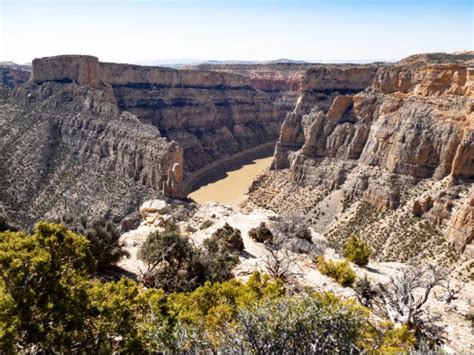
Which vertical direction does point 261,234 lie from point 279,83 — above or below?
below

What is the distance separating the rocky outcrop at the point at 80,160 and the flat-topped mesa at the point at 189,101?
12.8m

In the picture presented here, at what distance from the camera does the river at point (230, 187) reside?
80.2m

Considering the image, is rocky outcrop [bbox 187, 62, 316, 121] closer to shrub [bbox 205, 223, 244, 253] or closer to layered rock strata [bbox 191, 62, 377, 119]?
layered rock strata [bbox 191, 62, 377, 119]

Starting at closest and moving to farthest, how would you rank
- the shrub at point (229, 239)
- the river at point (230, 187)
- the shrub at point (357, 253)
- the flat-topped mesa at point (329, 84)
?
the shrub at point (229, 239) < the shrub at point (357, 253) < the river at point (230, 187) < the flat-topped mesa at point (329, 84)

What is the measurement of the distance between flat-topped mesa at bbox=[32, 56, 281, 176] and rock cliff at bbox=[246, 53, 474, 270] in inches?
1304

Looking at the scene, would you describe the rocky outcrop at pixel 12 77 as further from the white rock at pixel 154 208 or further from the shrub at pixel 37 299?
the shrub at pixel 37 299

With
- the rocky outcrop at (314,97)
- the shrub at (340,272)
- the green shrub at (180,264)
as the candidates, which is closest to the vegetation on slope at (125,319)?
the green shrub at (180,264)

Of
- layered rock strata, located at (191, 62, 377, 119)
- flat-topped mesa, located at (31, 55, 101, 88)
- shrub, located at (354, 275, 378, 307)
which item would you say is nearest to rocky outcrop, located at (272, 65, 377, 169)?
layered rock strata, located at (191, 62, 377, 119)

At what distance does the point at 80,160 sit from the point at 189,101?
5262cm

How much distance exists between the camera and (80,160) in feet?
220

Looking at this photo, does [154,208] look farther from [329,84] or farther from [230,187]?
[329,84]

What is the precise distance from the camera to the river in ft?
263

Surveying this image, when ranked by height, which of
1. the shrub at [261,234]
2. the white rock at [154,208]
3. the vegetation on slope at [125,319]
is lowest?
the white rock at [154,208]

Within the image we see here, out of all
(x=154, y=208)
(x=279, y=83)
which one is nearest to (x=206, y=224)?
(x=154, y=208)
